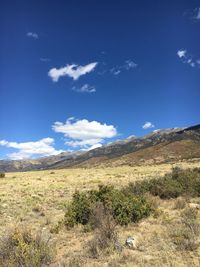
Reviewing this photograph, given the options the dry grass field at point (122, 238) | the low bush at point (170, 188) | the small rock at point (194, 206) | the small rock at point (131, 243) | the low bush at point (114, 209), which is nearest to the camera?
the dry grass field at point (122, 238)

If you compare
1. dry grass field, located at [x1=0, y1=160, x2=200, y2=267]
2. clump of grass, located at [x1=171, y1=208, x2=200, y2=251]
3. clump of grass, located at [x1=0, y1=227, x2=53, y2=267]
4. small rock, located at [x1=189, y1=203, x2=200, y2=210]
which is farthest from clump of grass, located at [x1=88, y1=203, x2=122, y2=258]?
small rock, located at [x1=189, y1=203, x2=200, y2=210]

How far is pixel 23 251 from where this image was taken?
27.2ft

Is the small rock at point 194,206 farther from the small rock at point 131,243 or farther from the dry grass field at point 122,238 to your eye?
the small rock at point 131,243

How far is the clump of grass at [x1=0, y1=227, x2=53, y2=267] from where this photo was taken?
8.11 m

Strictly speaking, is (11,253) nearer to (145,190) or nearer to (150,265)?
(150,265)

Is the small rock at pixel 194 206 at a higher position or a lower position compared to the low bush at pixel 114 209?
lower

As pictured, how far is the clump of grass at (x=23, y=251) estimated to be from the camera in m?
8.11

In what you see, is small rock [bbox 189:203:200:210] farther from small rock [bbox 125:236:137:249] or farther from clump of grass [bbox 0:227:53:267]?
clump of grass [bbox 0:227:53:267]

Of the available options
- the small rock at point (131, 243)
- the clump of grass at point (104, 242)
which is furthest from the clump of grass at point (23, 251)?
the small rock at point (131, 243)

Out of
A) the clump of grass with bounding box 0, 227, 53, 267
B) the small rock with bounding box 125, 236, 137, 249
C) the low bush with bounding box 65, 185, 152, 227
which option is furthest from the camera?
the low bush with bounding box 65, 185, 152, 227

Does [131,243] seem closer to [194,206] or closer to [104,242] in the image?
[104,242]

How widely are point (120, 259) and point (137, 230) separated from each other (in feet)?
11.5

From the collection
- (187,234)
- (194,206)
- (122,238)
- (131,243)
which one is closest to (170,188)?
(194,206)

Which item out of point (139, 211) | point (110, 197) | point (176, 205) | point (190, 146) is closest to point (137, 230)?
point (139, 211)
